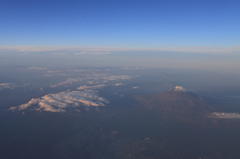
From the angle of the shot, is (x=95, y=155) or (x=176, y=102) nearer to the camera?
(x=95, y=155)

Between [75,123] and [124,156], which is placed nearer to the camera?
[124,156]

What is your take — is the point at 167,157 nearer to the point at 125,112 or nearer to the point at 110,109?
the point at 125,112

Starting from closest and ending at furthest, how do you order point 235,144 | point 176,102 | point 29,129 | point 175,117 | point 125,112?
point 235,144
point 29,129
point 175,117
point 125,112
point 176,102

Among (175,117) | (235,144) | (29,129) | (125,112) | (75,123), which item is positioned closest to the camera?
(235,144)

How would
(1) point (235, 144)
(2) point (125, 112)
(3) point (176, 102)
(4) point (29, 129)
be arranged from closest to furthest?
(1) point (235, 144) → (4) point (29, 129) → (2) point (125, 112) → (3) point (176, 102)

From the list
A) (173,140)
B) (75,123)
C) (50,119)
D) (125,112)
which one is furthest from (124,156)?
(50,119)

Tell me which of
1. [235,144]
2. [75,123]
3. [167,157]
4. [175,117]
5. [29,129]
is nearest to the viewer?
[167,157]

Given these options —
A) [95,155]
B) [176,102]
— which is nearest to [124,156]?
[95,155]

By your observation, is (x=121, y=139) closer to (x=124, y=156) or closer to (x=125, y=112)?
(x=124, y=156)
